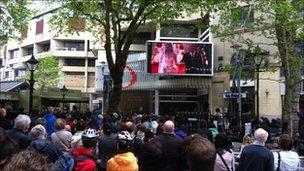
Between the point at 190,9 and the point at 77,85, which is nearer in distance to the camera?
the point at 190,9

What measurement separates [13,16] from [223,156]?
80.6 ft

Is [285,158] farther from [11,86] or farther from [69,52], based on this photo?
[69,52]

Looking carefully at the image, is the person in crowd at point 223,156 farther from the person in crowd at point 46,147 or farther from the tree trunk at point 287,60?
the tree trunk at point 287,60

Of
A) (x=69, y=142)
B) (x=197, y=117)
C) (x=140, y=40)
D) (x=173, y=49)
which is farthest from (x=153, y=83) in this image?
(x=69, y=142)

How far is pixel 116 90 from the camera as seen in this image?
21953 millimetres

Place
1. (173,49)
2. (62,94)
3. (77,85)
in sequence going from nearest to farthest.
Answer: (173,49) < (62,94) < (77,85)

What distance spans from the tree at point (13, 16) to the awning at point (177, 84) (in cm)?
1551

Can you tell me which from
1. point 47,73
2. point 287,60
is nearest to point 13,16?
point 287,60

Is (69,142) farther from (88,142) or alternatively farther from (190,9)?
(190,9)

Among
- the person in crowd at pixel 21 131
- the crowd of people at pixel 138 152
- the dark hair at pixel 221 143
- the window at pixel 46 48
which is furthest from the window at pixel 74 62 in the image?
the dark hair at pixel 221 143

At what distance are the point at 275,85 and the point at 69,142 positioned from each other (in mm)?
29009

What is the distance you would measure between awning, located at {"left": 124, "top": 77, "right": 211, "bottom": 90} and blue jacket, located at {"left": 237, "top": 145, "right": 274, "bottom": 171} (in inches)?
1378

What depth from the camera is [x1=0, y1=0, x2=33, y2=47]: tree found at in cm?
2889

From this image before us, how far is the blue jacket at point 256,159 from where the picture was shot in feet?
23.6
